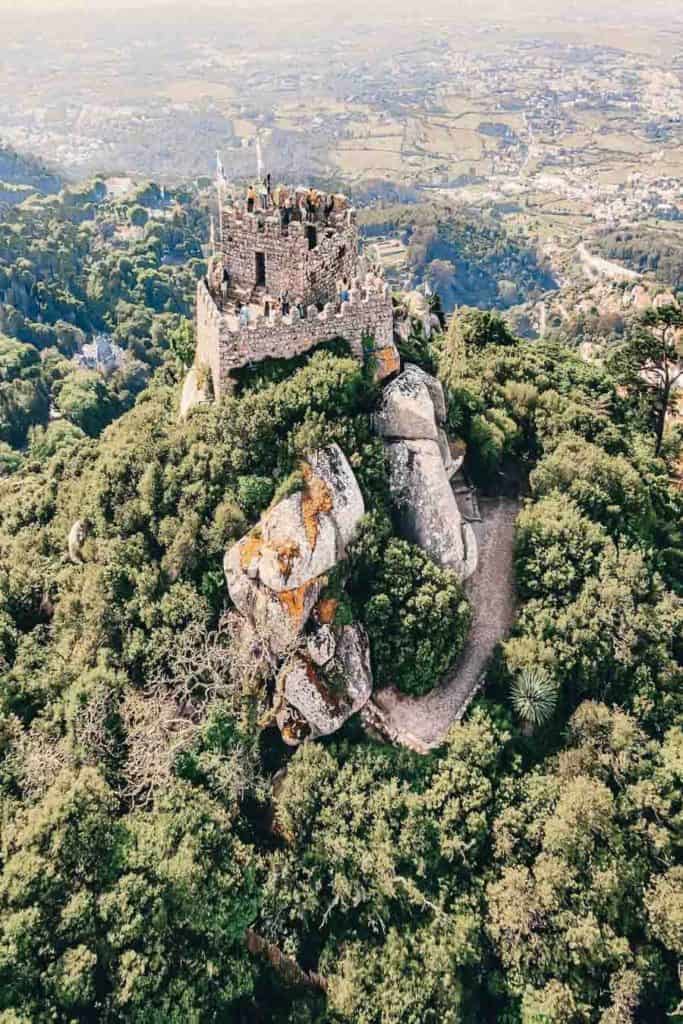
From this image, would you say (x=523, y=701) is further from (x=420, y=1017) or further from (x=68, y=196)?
(x=68, y=196)

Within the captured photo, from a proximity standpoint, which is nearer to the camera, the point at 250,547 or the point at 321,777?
the point at 321,777

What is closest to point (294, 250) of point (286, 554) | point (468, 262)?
point (286, 554)

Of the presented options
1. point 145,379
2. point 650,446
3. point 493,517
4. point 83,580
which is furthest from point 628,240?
point 83,580

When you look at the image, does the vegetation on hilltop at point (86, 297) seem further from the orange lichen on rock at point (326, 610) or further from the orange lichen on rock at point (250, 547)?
the orange lichen on rock at point (326, 610)

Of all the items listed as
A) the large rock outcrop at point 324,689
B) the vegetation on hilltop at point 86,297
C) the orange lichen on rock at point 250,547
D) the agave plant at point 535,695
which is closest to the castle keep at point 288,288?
the orange lichen on rock at point 250,547

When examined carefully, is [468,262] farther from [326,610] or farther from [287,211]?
[326,610]

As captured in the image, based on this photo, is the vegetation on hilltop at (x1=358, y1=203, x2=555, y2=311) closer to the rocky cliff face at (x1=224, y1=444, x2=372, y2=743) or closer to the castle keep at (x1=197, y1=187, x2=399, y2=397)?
the castle keep at (x1=197, y1=187, x2=399, y2=397)
